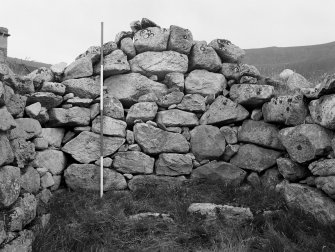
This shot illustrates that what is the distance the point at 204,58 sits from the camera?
27.1 ft

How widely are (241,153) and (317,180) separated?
1.79 metres

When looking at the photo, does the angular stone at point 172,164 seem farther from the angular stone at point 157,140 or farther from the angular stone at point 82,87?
the angular stone at point 82,87

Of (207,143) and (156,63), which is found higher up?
(156,63)

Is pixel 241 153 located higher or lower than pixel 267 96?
lower

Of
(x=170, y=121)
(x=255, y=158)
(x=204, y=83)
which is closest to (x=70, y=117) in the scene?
(x=170, y=121)

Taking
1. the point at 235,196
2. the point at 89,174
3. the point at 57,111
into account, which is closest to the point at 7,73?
the point at 57,111

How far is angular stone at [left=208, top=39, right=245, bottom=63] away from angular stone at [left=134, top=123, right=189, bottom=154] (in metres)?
2.20


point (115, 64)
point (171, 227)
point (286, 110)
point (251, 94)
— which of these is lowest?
point (171, 227)

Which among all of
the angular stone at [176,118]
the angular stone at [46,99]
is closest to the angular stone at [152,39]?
the angular stone at [176,118]

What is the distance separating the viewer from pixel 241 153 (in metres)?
7.82

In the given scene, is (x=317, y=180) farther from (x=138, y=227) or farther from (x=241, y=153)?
(x=138, y=227)

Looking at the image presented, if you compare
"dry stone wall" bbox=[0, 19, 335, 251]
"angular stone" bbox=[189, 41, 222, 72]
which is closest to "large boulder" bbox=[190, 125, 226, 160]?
"dry stone wall" bbox=[0, 19, 335, 251]

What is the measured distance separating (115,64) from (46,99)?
165 cm

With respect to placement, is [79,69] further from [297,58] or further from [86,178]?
[297,58]
